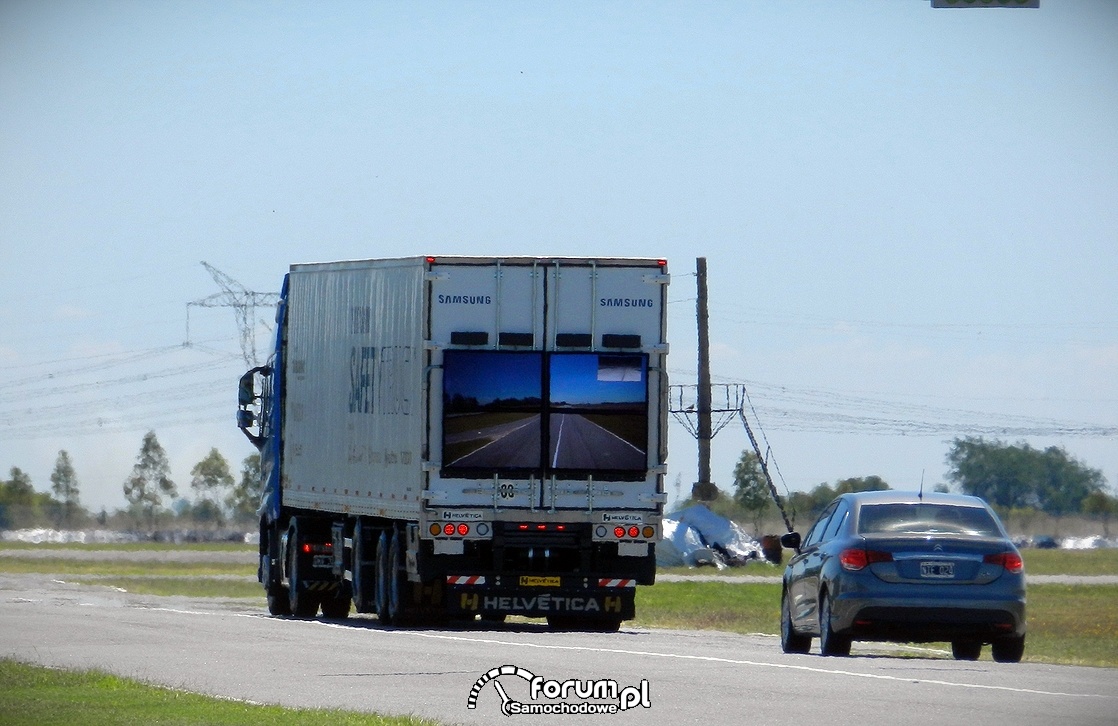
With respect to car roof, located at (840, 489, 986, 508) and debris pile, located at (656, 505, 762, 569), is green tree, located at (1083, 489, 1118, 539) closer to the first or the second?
debris pile, located at (656, 505, 762, 569)

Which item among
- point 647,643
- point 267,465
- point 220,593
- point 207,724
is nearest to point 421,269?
point 647,643

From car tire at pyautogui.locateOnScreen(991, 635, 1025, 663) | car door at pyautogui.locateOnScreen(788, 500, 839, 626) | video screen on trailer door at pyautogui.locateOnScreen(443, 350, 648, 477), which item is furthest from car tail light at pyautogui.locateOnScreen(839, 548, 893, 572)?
video screen on trailer door at pyautogui.locateOnScreen(443, 350, 648, 477)

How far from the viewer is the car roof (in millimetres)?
19719

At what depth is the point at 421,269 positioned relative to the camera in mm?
25391

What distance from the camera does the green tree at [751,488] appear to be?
326ft

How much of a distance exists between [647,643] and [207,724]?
956 cm

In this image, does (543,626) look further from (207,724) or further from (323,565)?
(207,724)

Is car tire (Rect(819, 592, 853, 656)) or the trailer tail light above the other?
the trailer tail light

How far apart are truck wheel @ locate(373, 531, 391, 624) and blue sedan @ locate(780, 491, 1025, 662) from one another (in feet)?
29.1

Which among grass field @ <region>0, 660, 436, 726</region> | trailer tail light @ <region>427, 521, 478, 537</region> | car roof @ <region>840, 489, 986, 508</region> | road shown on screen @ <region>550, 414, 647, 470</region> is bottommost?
grass field @ <region>0, 660, 436, 726</region>

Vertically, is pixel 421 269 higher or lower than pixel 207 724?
higher

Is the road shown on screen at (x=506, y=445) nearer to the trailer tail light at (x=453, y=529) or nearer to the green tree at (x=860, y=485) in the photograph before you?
the trailer tail light at (x=453, y=529)

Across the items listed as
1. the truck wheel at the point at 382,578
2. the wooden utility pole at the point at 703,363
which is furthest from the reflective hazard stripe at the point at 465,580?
the wooden utility pole at the point at 703,363

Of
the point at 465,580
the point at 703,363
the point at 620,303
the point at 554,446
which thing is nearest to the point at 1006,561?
the point at 554,446
